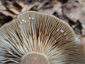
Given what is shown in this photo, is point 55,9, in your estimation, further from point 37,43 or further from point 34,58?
point 34,58

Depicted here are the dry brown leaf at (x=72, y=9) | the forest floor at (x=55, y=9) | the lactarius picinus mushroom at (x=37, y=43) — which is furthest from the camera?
the dry brown leaf at (x=72, y=9)

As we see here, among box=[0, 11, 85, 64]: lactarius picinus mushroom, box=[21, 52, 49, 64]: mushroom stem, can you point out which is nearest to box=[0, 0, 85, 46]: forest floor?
box=[0, 11, 85, 64]: lactarius picinus mushroom

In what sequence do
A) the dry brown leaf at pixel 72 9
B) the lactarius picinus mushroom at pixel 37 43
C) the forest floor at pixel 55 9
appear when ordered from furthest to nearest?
1. the dry brown leaf at pixel 72 9
2. the forest floor at pixel 55 9
3. the lactarius picinus mushroom at pixel 37 43

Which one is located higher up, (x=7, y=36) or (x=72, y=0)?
(x=72, y=0)

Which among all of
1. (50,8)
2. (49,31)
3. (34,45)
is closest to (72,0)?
(50,8)

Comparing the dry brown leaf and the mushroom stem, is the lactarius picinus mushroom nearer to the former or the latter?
the mushroom stem

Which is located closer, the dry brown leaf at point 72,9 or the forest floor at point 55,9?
the forest floor at point 55,9

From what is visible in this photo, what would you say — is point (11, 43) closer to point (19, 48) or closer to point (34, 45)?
point (19, 48)

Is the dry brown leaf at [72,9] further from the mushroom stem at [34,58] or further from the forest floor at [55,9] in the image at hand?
the mushroom stem at [34,58]

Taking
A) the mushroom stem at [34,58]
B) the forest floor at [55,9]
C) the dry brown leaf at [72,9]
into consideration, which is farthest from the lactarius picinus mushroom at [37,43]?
the dry brown leaf at [72,9]

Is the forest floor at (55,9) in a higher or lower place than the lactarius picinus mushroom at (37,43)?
higher
